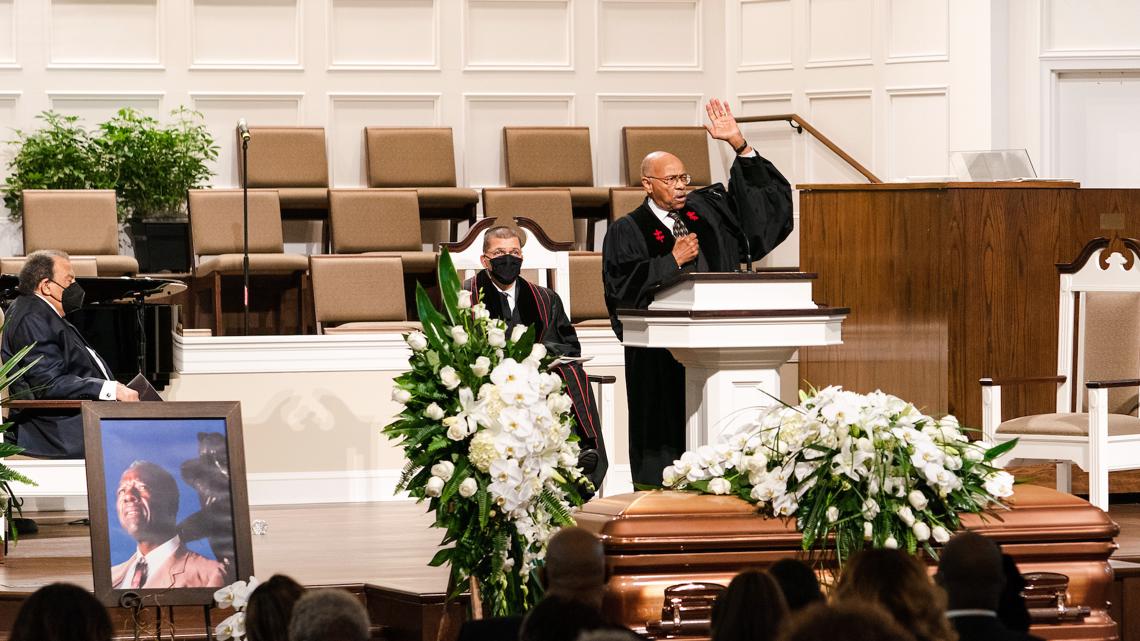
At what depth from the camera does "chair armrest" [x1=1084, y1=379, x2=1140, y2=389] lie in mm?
4797

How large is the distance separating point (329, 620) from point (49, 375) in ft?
12.3

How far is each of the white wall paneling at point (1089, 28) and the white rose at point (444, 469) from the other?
19.8ft

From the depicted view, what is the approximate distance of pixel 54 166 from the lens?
8.45m

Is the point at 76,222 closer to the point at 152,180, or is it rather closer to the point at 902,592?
the point at 152,180

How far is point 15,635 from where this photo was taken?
2307 mm

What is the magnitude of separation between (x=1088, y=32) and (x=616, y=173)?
278cm

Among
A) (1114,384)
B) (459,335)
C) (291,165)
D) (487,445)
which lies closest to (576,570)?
(487,445)

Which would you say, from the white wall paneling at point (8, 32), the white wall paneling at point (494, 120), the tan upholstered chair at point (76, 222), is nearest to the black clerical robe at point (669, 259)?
the tan upholstered chair at point (76, 222)

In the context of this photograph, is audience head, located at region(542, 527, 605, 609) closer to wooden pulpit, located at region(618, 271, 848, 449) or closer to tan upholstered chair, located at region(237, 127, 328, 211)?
wooden pulpit, located at region(618, 271, 848, 449)

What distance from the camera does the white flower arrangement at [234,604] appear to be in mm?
3230

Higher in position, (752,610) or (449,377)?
(449,377)

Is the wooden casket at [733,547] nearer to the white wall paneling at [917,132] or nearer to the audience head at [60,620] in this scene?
the audience head at [60,620]

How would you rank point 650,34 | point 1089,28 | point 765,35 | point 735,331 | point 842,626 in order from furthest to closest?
point 650,34 → point 765,35 → point 1089,28 → point 735,331 → point 842,626

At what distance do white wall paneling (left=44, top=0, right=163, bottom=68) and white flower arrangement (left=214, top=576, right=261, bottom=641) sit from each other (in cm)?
603
